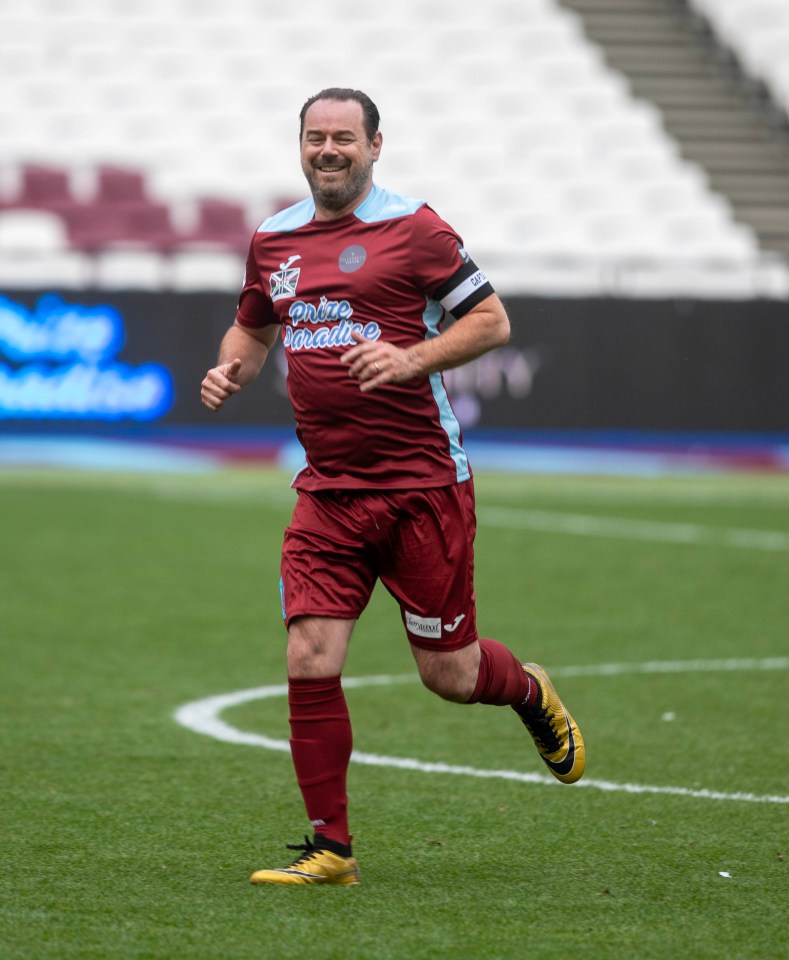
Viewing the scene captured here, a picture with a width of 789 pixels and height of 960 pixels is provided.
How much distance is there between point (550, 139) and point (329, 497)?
68.1 feet

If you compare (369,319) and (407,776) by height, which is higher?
(369,319)

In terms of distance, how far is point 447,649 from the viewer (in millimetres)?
4766

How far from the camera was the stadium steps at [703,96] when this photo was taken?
78.6 feet

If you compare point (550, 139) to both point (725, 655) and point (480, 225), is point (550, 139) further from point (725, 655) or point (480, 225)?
point (725, 655)

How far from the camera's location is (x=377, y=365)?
4.34 m

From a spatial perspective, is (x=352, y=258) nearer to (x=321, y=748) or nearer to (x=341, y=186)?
(x=341, y=186)

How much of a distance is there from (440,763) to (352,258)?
199 cm

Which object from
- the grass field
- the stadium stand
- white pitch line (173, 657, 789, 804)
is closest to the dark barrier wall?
the stadium stand

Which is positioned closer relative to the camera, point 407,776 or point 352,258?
point 352,258

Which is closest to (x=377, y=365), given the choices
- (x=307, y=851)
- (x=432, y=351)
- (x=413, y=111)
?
(x=432, y=351)

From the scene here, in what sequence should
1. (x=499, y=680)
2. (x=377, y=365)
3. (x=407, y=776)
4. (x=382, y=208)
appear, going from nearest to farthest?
(x=377, y=365) → (x=382, y=208) → (x=499, y=680) → (x=407, y=776)

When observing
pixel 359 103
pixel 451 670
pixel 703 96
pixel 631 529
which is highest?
pixel 703 96

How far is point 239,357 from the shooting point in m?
5.04

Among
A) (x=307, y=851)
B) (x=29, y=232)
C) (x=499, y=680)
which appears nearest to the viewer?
(x=307, y=851)
